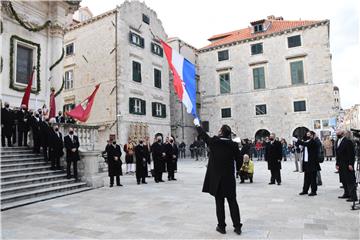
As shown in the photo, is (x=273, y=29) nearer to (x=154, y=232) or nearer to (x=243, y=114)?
(x=243, y=114)

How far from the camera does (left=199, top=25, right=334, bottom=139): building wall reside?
92.9 ft

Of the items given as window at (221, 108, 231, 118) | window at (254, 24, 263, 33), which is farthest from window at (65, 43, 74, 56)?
window at (254, 24, 263, 33)

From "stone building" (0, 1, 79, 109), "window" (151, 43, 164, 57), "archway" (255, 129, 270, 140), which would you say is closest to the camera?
"stone building" (0, 1, 79, 109)

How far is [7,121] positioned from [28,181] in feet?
11.5

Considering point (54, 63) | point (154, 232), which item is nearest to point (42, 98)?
point (54, 63)

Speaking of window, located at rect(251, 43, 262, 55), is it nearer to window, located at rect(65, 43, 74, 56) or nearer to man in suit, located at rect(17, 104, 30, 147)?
window, located at rect(65, 43, 74, 56)

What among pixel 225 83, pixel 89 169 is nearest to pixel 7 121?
pixel 89 169

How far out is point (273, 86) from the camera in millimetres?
30422

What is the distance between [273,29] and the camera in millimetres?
31125

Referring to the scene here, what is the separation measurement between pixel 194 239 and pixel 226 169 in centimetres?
127

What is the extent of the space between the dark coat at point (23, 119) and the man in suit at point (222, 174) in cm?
876

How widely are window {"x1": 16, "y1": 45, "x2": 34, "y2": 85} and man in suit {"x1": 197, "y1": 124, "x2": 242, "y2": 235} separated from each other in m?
13.4

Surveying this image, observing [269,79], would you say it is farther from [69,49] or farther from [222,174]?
[222,174]

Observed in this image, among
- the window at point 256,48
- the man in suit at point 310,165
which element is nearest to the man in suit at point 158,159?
the man in suit at point 310,165
